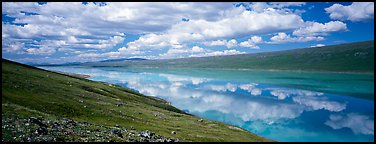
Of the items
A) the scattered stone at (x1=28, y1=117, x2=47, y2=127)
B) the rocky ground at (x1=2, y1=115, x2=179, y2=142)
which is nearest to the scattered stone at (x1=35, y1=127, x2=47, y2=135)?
the rocky ground at (x1=2, y1=115, x2=179, y2=142)

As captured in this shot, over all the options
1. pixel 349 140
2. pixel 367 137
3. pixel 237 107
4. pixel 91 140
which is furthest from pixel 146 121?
pixel 237 107

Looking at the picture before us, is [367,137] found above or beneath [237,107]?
beneath

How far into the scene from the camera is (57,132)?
101 feet

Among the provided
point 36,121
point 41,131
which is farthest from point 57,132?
point 36,121

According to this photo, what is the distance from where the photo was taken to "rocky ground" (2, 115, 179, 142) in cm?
2795

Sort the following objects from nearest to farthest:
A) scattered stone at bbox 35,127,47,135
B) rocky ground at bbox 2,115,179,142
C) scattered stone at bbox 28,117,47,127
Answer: rocky ground at bbox 2,115,179,142 < scattered stone at bbox 35,127,47,135 < scattered stone at bbox 28,117,47,127

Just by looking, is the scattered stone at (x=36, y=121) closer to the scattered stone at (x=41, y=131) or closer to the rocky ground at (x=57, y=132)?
the rocky ground at (x=57, y=132)

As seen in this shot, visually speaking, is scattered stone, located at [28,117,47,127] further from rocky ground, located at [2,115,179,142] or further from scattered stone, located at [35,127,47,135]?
scattered stone, located at [35,127,47,135]

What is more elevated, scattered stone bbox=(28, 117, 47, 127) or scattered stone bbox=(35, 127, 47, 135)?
scattered stone bbox=(28, 117, 47, 127)

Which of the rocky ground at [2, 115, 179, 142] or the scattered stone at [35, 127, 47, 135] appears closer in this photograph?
the rocky ground at [2, 115, 179, 142]

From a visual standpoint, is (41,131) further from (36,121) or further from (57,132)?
(36,121)

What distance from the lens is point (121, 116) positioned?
51656 millimetres

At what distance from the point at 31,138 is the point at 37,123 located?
5398 mm

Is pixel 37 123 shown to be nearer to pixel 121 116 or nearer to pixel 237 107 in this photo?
pixel 121 116
